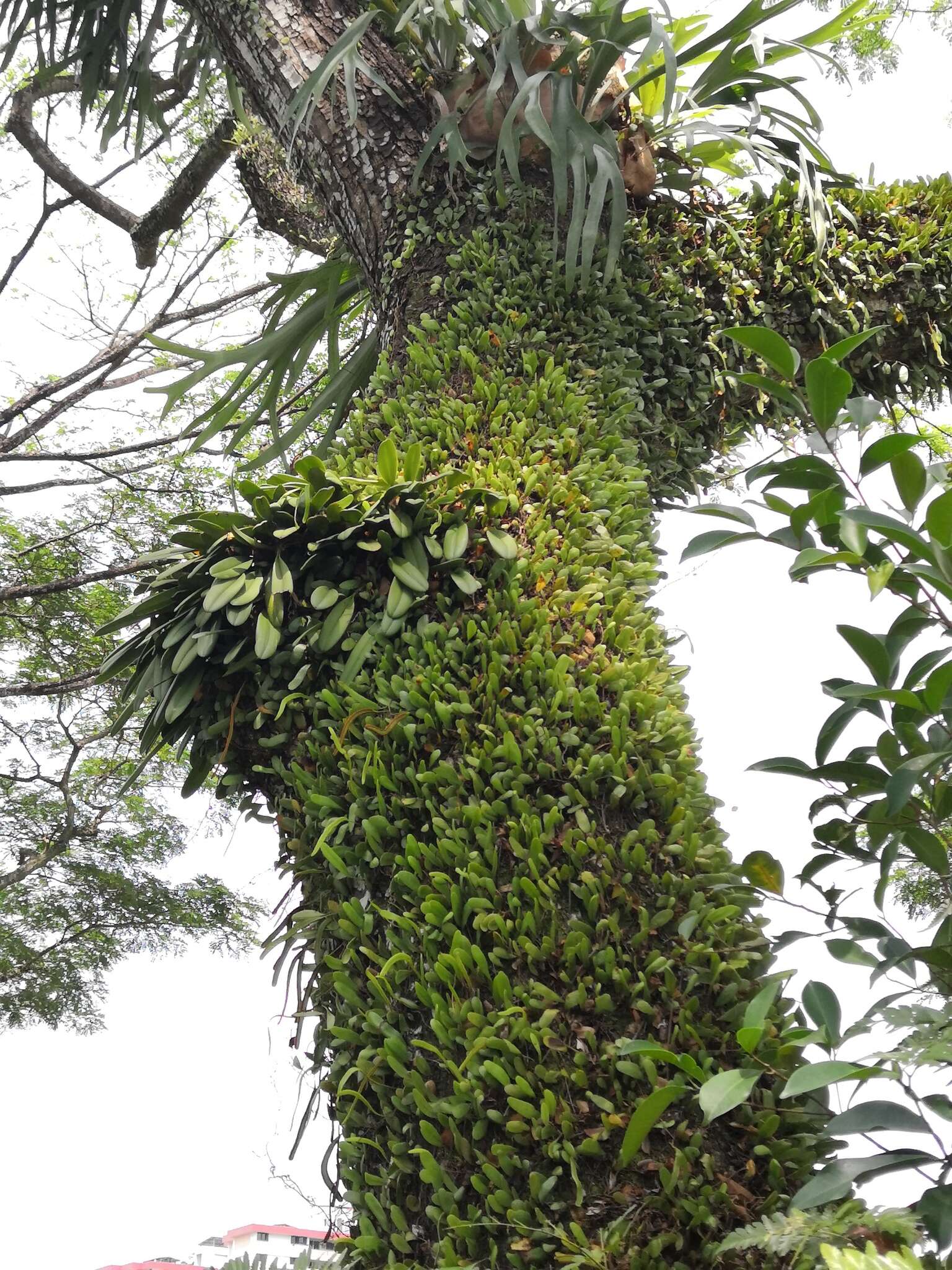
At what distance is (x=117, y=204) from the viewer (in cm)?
618

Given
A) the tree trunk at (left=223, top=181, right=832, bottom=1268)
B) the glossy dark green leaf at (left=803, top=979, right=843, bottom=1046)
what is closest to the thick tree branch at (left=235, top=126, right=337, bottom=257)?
the tree trunk at (left=223, top=181, right=832, bottom=1268)

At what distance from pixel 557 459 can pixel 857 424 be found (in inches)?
29.3

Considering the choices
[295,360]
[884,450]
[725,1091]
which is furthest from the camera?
[295,360]

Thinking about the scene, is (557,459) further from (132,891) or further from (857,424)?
(132,891)

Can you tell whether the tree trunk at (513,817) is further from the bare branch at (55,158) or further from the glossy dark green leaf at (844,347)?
the bare branch at (55,158)

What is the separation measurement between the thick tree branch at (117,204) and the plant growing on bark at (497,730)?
2.71 m

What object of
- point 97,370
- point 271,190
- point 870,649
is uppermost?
point 97,370

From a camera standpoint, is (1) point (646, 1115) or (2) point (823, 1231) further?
(1) point (646, 1115)

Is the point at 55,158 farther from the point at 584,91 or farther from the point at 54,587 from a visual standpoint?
the point at 584,91

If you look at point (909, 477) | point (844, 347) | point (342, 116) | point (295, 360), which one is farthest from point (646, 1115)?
point (295, 360)

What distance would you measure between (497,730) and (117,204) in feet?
19.2

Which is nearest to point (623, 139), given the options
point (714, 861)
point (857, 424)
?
point (857, 424)

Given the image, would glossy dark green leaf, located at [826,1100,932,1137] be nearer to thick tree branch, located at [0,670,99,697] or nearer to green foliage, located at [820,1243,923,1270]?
green foliage, located at [820,1243,923,1270]

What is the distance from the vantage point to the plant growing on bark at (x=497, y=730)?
1257mm
